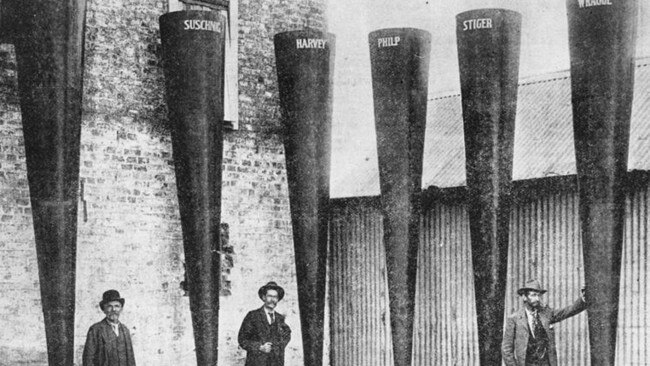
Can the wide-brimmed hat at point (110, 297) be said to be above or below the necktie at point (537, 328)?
above

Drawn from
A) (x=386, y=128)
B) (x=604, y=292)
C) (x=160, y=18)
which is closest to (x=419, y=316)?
(x=386, y=128)

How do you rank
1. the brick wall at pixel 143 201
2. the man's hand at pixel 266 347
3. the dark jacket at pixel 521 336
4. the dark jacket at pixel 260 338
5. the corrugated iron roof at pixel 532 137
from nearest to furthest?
the dark jacket at pixel 521 336 → the brick wall at pixel 143 201 → the man's hand at pixel 266 347 → the dark jacket at pixel 260 338 → the corrugated iron roof at pixel 532 137

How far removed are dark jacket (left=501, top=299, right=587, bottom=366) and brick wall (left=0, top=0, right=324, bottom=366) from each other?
145 inches

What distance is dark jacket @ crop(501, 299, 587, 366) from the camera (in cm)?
955

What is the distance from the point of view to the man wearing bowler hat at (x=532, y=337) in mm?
9570

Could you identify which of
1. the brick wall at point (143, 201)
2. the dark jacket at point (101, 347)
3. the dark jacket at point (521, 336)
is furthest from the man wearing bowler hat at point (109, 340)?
the dark jacket at point (521, 336)

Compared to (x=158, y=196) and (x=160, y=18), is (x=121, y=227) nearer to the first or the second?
(x=158, y=196)

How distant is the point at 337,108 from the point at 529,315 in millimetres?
6086

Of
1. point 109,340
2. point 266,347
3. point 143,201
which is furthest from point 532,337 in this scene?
point 143,201

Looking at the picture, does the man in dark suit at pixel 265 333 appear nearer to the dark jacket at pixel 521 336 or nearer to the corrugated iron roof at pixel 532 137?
the dark jacket at pixel 521 336

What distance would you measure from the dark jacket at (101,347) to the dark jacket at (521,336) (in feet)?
13.1

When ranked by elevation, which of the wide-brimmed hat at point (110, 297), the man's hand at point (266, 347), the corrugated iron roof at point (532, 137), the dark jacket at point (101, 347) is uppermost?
the corrugated iron roof at point (532, 137)

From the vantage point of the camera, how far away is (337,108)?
1487cm

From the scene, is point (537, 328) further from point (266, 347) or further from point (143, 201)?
point (143, 201)
